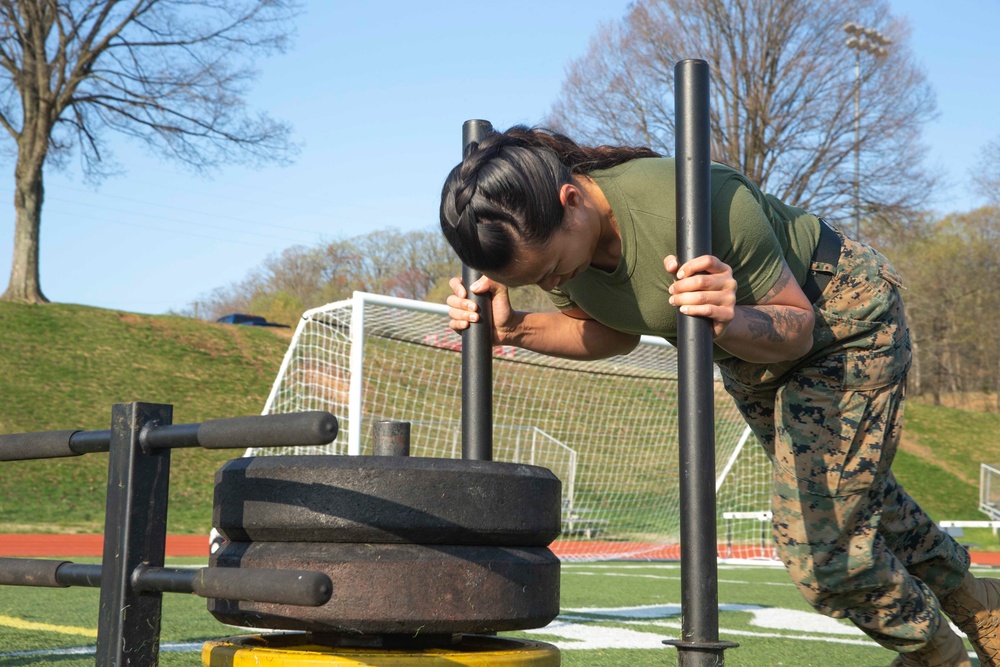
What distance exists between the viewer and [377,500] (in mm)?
1595

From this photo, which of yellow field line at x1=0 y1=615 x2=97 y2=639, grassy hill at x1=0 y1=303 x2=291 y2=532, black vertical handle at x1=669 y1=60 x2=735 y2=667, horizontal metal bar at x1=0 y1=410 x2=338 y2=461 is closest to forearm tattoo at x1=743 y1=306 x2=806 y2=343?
black vertical handle at x1=669 y1=60 x2=735 y2=667

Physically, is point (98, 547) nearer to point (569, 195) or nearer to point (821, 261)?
point (821, 261)

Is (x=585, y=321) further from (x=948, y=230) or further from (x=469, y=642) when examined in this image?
(x=948, y=230)

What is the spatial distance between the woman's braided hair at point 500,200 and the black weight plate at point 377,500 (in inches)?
21.4

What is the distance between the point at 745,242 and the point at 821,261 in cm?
53

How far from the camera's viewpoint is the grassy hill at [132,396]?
15547 mm

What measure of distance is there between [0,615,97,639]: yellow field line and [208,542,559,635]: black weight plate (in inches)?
106

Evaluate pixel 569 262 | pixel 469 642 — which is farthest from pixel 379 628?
pixel 569 262

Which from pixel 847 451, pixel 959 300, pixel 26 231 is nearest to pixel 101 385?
pixel 26 231

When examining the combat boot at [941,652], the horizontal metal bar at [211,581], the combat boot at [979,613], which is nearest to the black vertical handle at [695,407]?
the horizontal metal bar at [211,581]

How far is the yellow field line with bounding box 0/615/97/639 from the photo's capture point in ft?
13.2

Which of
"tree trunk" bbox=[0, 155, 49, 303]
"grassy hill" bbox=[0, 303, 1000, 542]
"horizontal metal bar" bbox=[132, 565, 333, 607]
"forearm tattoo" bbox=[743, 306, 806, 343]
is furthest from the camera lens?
"tree trunk" bbox=[0, 155, 49, 303]

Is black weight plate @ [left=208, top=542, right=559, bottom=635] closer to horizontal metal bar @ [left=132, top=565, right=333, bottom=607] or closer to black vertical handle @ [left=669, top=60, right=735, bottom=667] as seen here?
horizontal metal bar @ [left=132, top=565, right=333, bottom=607]

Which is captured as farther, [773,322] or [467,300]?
[467,300]
